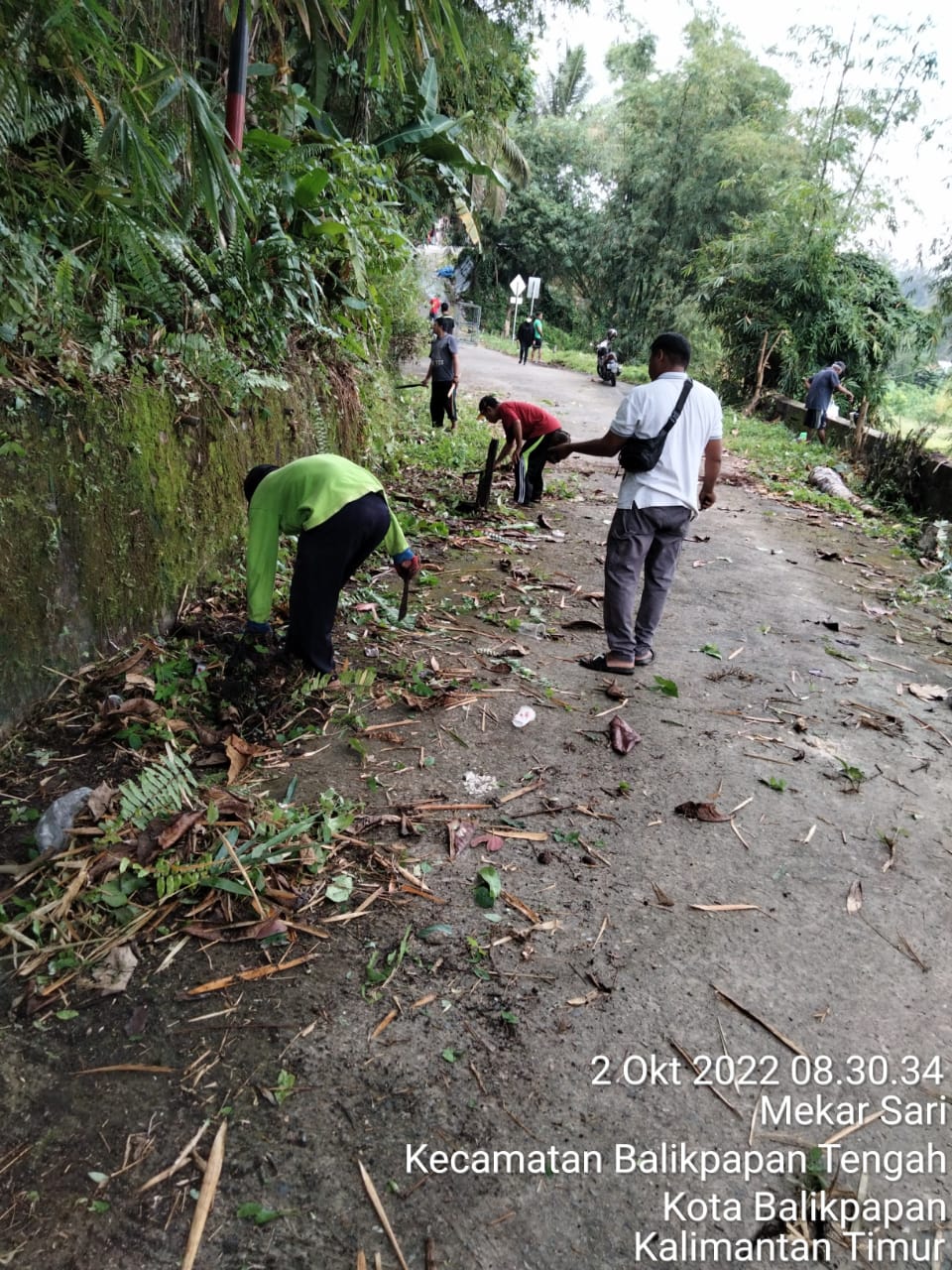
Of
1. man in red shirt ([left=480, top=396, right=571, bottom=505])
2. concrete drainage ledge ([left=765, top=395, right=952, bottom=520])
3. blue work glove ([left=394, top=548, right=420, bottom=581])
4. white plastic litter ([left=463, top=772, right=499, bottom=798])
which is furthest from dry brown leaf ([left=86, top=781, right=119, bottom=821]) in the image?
concrete drainage ledge ([left=765, top=395, right=952, bottom=520])

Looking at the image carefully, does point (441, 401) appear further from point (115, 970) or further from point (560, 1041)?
point (560, 1041)

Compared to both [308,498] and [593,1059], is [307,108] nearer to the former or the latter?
[308,498]

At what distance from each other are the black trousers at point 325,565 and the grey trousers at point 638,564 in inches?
56.6

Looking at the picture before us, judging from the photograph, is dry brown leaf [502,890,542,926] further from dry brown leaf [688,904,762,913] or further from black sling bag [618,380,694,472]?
black sling bag [618,380,694,472]

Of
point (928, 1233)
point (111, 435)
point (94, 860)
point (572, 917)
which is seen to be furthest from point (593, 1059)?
point (111, 435)

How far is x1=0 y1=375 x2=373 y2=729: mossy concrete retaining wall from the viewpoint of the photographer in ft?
11.4

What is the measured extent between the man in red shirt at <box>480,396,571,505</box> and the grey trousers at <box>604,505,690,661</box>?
3610 mm

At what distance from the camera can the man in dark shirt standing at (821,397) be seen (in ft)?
46.3

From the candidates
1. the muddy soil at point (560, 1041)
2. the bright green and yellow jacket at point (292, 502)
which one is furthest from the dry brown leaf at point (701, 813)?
the bright green and yellow jacket at point (292, 502)

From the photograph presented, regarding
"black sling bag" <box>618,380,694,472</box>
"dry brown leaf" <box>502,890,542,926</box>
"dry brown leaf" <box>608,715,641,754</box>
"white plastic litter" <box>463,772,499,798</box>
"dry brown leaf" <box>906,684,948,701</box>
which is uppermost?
"black sling bag" <box>618,380,694,472</box>

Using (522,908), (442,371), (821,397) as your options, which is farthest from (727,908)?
(821,397)

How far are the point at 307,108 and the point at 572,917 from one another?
6.97 m

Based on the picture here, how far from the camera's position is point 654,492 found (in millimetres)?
4438

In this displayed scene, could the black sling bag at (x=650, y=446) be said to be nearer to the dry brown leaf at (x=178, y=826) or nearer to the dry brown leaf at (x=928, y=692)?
the dry brown leaf at (x=928, y=692)
